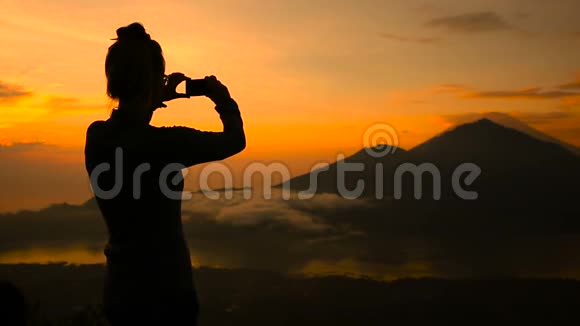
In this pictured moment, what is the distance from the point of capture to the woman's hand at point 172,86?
8.70 ft

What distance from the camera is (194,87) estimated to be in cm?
269

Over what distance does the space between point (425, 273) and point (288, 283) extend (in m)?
43.2

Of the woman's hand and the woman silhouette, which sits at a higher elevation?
the woman's hand

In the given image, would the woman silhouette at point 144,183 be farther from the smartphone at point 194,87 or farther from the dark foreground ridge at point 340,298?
the dark foreground ridge at point 340,298

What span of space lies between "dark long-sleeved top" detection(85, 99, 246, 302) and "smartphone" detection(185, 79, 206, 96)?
0.34 m

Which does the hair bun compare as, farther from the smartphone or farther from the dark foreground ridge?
the dark foreground ridge

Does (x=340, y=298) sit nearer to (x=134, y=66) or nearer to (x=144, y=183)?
(x=144, y=183)

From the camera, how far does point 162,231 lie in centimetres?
235

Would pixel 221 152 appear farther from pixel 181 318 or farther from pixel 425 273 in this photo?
pixel 425 273

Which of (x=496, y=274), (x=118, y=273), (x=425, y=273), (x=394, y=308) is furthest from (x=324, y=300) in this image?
(x=118, y=273)

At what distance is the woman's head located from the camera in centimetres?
234

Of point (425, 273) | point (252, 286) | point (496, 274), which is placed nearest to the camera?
point (252, 286)

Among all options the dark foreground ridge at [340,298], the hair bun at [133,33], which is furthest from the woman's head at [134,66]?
the dark foreground ridge at [340,298]

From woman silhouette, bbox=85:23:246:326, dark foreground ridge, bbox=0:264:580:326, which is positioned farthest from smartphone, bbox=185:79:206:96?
dark foreground ridge, bbox=0:264:580:326
